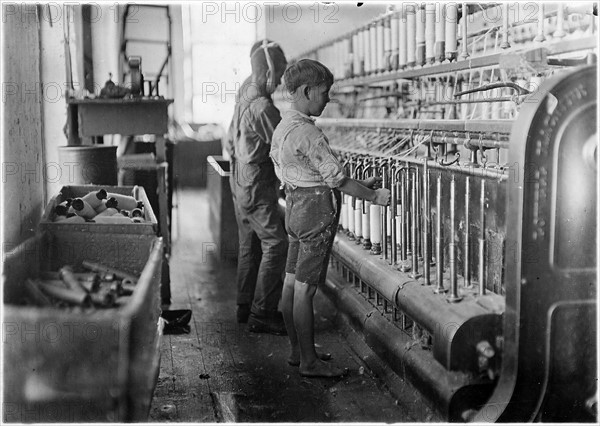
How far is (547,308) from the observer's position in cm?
221

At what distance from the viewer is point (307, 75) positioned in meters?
2.81

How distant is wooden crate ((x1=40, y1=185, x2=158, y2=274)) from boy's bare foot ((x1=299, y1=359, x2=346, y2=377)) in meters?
0.93

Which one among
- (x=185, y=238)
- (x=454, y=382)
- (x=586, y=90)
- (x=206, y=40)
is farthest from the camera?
(x=206, y=40)

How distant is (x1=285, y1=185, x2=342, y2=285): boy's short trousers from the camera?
2883 millimetres

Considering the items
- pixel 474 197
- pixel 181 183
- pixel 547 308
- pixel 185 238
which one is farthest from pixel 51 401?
pixel 181 183

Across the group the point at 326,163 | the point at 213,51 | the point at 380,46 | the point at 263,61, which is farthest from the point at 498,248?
the point at 213,51

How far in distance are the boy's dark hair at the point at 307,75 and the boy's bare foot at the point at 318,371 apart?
121cm

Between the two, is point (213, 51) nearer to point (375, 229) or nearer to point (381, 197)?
point (375, 229)

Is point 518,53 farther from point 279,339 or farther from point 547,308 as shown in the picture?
point 279,339

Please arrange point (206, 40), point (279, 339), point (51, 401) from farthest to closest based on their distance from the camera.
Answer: point (206, 40)
point (279, 339)
point (51, 401)

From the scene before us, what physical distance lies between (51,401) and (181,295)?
2.64m

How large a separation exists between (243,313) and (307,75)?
165 cm

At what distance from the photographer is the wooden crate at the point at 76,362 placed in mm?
1791

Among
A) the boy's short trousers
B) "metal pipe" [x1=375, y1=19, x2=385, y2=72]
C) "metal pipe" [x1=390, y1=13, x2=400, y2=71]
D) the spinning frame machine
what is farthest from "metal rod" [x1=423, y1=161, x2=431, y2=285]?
"metal pipe" [x1=375, y1=19, x2=385, y2=72]
